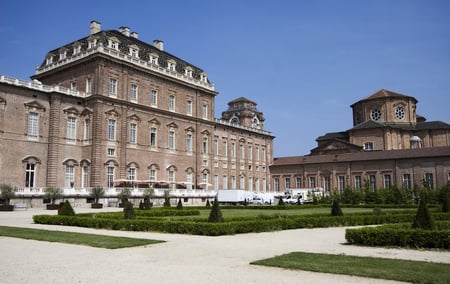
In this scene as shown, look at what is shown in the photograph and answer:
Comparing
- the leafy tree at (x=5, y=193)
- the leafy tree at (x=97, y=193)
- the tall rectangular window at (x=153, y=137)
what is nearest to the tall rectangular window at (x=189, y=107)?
the tall rectangular window at (x=153, y=137)

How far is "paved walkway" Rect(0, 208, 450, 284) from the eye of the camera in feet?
26.0

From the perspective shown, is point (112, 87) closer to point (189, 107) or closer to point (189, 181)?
point (189, 107)

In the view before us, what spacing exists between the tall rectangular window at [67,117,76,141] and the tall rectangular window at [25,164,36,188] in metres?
4.49

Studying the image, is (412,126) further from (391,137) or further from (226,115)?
(226,115)

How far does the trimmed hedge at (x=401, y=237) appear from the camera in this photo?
1183 centimetres

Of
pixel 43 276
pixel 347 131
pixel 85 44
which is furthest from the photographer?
pixel 347 131

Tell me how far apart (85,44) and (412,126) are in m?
53.5

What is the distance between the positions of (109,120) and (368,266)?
36817 mm

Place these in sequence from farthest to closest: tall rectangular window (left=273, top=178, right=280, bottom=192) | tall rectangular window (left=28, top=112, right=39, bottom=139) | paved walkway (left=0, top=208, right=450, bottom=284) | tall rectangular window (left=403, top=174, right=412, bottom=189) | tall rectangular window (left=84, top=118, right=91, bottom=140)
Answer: tall rectangular window (left=273, top=178, right=280, bottom=192)
tall rectangular window (left=403, top=174, right=412, bottom=189)
tall rectangular window (left=84, top=118, right=91, bottom=140)
tall rectangular window (left=28, top=112, right=39, bottom=139)
paved walkway (left=0, top=208, right=450, bottom=284)

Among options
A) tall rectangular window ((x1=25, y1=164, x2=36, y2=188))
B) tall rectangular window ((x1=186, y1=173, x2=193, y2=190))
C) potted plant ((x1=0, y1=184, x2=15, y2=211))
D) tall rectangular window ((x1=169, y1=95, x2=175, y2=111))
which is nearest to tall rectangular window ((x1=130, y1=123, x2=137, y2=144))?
tall rectangular window ((x1=169, y1=95, x2=175, y2=111))

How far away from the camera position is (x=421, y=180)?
5453 cm

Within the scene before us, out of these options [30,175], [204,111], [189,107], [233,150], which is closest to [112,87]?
[30,175]

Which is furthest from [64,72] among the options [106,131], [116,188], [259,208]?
[259,208]

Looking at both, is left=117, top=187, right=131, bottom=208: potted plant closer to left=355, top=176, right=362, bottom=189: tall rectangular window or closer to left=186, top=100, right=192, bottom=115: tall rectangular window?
left=186, top=100, right=192, bottom=115: tall rectangular window
